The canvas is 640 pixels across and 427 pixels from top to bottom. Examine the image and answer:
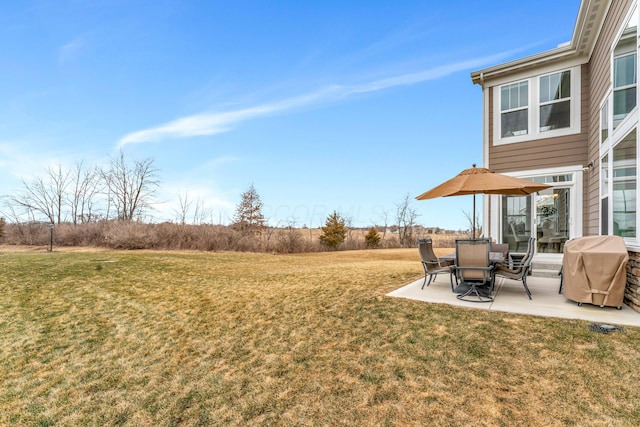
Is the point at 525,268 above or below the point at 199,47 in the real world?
below

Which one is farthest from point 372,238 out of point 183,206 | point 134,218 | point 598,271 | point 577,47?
point 598,271

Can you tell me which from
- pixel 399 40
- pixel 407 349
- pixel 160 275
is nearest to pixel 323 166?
pixel 399 40

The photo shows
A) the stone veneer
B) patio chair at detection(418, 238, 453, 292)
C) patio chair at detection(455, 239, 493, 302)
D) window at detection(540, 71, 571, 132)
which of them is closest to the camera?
the stone veneer

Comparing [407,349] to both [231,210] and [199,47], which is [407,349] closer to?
[199,47]

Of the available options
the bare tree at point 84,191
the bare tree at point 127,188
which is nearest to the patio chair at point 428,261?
the bare tree at point 127,188

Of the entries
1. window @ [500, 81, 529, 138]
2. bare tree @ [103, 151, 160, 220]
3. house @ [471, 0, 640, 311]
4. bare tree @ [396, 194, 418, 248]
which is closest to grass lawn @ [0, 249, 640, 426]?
house @ [471, 0, 640, 311]

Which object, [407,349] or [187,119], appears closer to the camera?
[407,349]

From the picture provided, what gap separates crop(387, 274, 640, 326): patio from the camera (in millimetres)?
3715

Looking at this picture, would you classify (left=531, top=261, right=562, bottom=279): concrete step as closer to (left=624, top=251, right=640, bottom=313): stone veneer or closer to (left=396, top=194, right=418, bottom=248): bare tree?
(left=624, top=251, right=640, bottom=313): stone veneer

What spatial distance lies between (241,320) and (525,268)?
176 inches

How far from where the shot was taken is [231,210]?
23.2 m

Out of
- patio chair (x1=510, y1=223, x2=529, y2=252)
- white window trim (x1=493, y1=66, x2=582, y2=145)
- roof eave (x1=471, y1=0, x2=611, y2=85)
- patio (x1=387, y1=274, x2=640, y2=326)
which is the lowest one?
patio (x1=387, y1=274, x2=640, y2=326)

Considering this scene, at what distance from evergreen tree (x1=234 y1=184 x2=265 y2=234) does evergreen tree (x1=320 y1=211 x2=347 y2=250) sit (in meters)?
5.05

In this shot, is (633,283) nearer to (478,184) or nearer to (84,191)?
(478,184)
